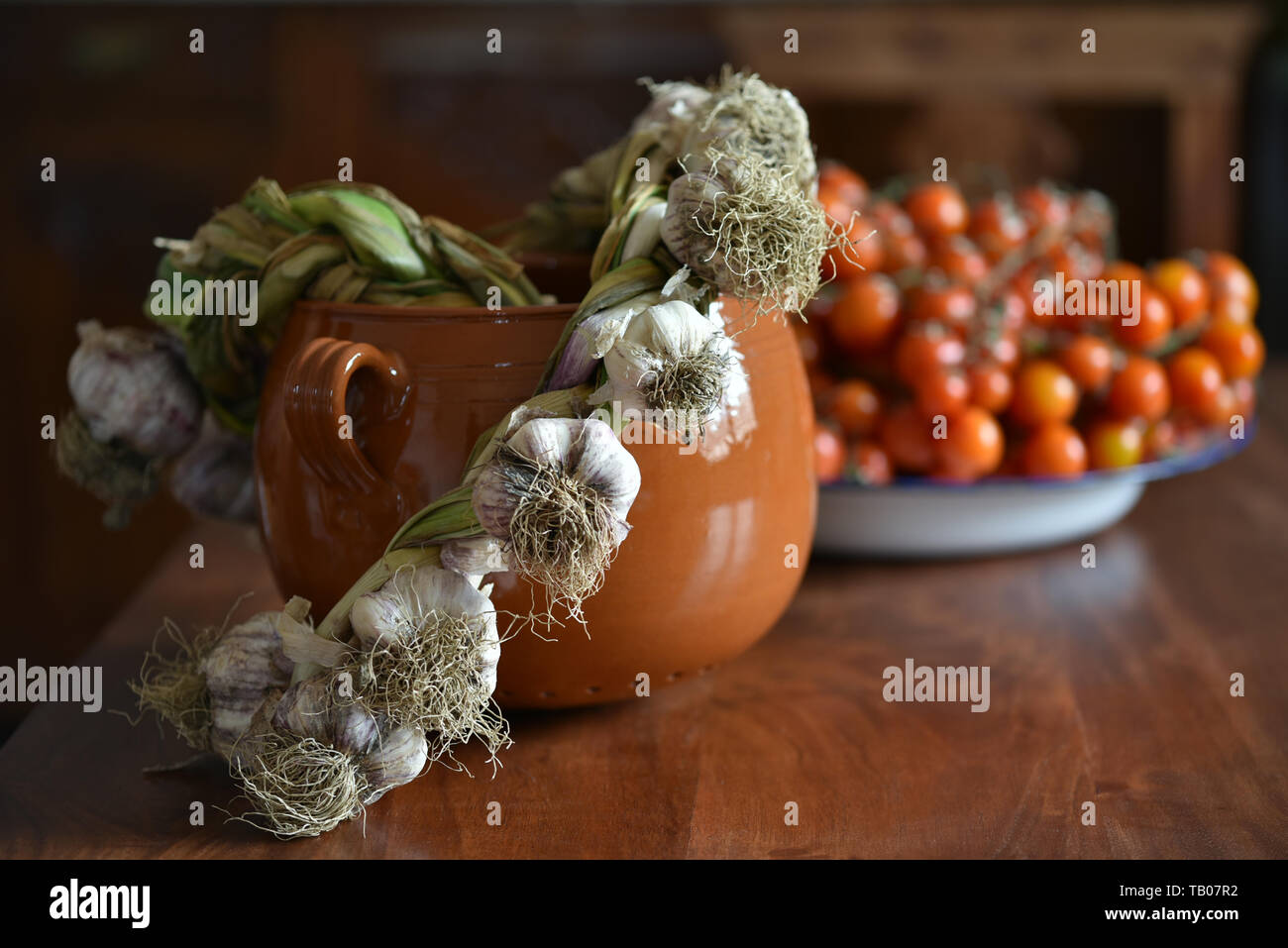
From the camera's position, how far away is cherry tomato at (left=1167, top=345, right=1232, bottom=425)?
1.03m

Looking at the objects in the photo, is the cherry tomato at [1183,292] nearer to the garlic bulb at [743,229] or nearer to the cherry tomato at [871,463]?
the cherry tomato at [871,463]

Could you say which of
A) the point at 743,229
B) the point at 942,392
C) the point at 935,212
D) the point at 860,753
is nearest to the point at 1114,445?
the point at 942,392

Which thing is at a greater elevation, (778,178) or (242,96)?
(242,96)

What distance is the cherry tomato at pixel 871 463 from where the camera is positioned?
952 mm

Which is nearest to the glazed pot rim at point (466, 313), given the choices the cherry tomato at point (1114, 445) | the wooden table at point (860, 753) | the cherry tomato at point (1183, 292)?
the wooden table at point (860, 753)

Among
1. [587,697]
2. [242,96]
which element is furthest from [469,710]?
[242,96]

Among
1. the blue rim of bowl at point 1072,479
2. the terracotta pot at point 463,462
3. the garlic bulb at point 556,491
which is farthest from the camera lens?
the blue rim of bowl at point 1072,479

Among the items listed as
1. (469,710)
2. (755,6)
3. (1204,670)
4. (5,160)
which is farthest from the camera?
(5,160)

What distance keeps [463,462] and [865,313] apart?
19.6 inches

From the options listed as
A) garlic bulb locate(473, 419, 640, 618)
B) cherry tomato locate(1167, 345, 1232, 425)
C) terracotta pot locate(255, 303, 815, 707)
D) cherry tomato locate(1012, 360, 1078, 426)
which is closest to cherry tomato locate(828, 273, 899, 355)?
cherry tomato locate(1012, 360, 1078, 426)

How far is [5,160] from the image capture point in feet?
7.44
